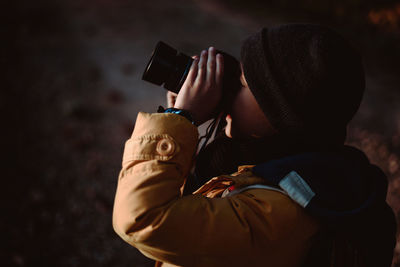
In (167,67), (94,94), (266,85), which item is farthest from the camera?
(94,94)

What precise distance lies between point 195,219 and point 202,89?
0.47 m

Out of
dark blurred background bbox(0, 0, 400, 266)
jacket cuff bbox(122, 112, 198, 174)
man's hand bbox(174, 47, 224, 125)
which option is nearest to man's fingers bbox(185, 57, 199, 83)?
man's hand bbox(174, 47, 224, 125)

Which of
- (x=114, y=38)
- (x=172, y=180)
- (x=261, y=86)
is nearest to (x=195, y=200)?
(x=172, y=180)

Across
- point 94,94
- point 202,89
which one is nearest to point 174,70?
point 202,89

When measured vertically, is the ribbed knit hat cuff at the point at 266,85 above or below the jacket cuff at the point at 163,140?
above

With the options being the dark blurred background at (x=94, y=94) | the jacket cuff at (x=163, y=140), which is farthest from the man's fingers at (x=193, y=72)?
the dark blurred background at (x=94, y=94)

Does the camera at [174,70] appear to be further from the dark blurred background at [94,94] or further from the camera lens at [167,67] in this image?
the dark blurred background at [94,94]

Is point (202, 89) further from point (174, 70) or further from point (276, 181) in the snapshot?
point (276, 181)

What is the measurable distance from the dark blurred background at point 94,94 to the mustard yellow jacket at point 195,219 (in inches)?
59.8

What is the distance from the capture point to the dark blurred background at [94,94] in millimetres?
2223

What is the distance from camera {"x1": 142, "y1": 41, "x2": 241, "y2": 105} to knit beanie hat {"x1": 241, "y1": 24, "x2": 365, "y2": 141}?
99 mm

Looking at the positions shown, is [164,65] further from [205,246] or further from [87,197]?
[87,197]

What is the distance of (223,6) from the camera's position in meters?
5.72

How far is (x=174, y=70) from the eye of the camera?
1.03 meters
